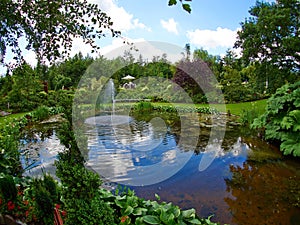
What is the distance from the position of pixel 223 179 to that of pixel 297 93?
3079 millimetres

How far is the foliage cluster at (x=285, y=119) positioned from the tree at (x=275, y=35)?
4290 millimetres

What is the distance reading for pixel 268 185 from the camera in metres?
4.18

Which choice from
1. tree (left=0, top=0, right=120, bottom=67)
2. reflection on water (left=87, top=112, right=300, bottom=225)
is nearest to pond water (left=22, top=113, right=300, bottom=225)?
reflection on water (left=87, top=112, right=300, bottom=225)

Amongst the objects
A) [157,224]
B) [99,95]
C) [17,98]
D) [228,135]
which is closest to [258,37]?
[228,135]

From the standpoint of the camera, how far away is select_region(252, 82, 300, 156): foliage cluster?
5523mm

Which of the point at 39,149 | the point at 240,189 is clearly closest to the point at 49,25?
the point at 240,189

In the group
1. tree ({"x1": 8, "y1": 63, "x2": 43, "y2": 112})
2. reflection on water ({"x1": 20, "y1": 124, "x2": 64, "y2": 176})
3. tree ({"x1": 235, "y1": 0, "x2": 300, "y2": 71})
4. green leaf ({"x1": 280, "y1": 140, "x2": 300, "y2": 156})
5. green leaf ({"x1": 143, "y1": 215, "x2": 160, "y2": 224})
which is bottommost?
reflection on water ({"x1": 20, "y1": 124, "x2": 64, "y2": 176})

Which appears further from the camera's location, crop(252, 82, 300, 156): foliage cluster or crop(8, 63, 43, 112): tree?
crop(8, 63, 43, 112): tree

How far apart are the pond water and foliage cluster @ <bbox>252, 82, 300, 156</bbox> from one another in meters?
0.34

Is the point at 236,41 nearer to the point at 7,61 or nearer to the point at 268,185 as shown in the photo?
the point at 268,185

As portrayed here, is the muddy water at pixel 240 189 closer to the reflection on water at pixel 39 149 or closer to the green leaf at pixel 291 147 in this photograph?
the green leaf at pixel 291 147

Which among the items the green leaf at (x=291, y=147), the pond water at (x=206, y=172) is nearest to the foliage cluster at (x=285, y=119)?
the green leaf at (x=291, y=147)

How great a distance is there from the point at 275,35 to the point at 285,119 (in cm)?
584

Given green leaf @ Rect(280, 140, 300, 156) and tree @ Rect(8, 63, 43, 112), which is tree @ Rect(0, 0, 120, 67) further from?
tree @ Rect(8, 63, 43, 112)
